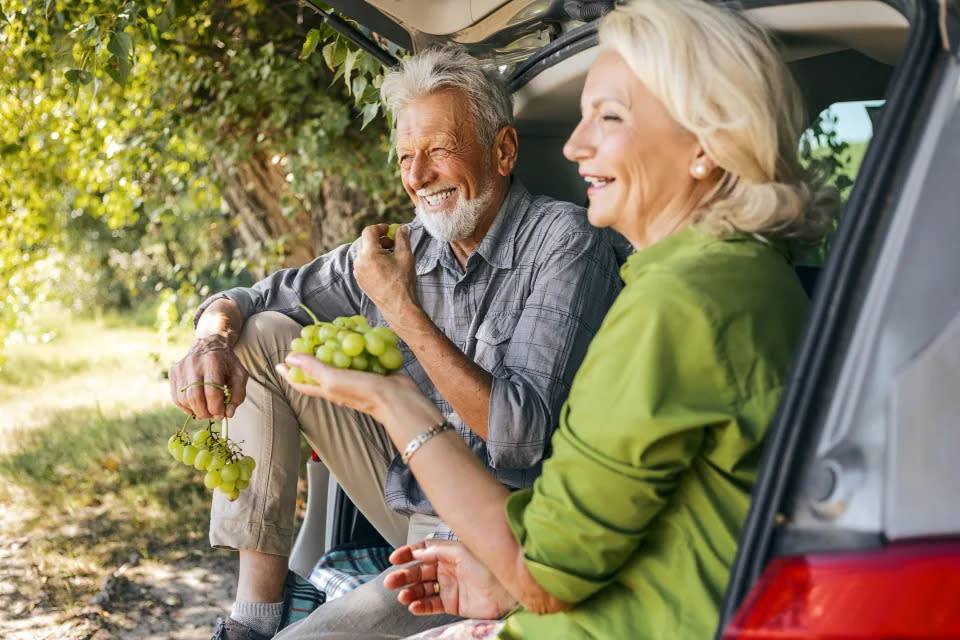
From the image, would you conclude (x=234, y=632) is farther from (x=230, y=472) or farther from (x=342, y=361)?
(x=342, y=361)

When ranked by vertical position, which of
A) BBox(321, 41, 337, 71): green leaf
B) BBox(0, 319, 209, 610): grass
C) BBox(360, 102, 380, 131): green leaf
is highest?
BBox(321, 41, 337, 71): green leaf

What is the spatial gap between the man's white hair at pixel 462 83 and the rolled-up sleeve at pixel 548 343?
0.38 m

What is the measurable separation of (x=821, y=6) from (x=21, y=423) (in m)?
7.27

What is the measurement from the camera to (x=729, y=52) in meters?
1.52

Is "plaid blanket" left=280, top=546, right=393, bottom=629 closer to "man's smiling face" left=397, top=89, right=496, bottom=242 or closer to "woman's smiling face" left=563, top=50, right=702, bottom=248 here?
"man's smiling face" left=397, top=89, right=496, bottom=242

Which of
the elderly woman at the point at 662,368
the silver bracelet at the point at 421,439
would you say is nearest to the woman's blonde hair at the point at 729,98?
the elderly woman at the point at 662,368

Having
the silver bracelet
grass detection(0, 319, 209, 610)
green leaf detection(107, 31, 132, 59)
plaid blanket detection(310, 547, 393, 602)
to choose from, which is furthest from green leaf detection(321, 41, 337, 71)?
grass detection(0, 319, 209, 610)

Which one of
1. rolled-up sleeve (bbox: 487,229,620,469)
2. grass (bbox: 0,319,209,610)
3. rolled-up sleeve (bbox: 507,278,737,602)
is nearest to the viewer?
rolled-up sleeve (bbox: 507,278,737,602)

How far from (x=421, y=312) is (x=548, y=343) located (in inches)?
11.9

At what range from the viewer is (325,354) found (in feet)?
5.82

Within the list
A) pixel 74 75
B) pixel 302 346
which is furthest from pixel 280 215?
pixel 302 346

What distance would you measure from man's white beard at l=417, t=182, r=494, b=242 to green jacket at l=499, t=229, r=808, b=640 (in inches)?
49.2

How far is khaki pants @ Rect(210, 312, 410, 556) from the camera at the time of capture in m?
2.66

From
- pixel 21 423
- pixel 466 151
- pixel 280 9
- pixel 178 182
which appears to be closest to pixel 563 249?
pixel 466 151
